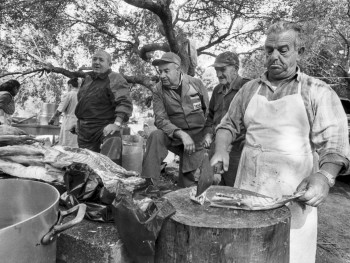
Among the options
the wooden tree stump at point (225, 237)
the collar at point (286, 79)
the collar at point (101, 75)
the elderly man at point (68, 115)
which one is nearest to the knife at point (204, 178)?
the wooden tree stump at point (225, 237)

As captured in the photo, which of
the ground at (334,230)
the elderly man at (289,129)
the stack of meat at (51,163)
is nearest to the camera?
the elderly man at (289,129)

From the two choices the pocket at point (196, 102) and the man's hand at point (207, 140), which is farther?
the pocket at point (196, 102)

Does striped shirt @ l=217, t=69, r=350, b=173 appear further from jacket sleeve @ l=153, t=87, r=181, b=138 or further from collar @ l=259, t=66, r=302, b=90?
jacket sleeve @ l=153, t=87, r=181, b=138

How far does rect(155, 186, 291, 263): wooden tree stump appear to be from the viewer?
168 cm

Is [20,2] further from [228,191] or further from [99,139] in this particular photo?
[228,191]

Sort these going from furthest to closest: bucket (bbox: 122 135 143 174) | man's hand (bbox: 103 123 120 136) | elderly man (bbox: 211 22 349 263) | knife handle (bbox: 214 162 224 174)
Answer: bucket (bbox: 122 135 143 174), man's hand (bbox: 103 123 120 136), knife handle (bbox: 214 162 224 174), elderly man (bbox: 211 22 349 263)

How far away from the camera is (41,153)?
2.68 m

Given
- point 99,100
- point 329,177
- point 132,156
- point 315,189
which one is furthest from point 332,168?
point 132,156

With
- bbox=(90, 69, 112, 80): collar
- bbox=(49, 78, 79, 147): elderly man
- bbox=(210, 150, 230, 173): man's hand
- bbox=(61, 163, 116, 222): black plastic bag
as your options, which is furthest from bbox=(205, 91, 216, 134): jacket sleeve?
bbox=(49, 78, 79, 147): elderly man

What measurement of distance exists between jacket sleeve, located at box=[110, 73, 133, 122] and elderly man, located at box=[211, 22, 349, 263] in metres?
2.40

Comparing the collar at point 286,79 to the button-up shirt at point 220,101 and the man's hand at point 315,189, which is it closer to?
the man's hand at point 315,189

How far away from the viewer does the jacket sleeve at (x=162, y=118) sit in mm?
3897

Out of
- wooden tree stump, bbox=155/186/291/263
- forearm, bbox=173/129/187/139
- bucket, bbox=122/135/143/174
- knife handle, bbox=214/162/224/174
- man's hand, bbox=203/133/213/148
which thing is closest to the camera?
wooden tree stump, bbox=155/186/291/263

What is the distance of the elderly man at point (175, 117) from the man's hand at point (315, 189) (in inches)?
79.3
